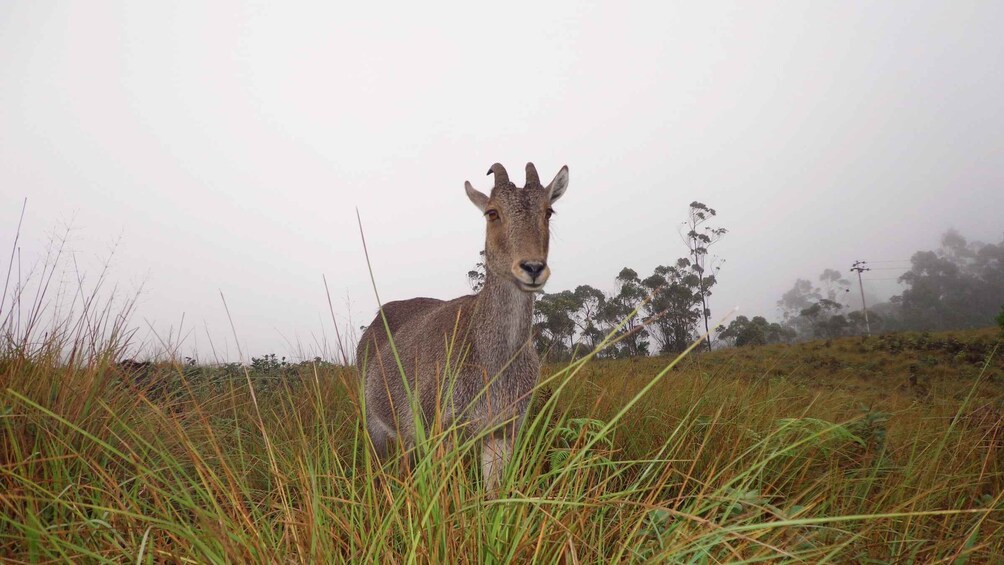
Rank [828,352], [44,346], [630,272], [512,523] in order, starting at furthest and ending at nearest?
1. [630,272]
2. [828,352]
3. [44,346]
4. [512,523]

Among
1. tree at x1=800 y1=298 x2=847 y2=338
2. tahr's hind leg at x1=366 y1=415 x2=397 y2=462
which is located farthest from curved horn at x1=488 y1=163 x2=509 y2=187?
tree at x1=800 y1=298 x2=847 y2=338

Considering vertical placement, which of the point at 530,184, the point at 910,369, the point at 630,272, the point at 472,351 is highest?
the point at 630,272

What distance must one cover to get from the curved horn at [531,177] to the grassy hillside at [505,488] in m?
2.26

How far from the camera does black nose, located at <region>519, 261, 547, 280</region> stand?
181 inches

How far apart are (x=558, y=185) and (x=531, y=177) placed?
1.27ft

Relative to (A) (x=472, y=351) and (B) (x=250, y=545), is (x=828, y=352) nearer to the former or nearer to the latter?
(A) (x=472, y=351)

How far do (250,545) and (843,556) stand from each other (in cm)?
313

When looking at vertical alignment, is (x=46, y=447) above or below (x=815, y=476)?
above

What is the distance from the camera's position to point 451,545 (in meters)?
2.27

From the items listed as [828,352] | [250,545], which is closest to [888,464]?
[250,545]

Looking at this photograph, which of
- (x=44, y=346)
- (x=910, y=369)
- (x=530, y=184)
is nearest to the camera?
(x=44, y=346)

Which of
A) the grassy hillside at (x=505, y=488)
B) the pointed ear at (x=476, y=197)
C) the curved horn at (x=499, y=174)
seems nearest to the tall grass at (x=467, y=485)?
the grassy hillside at (x=505, y=488)

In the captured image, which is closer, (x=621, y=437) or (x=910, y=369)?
(x=621, y=437)

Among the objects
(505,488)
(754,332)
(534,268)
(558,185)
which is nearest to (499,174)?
(558,185)
